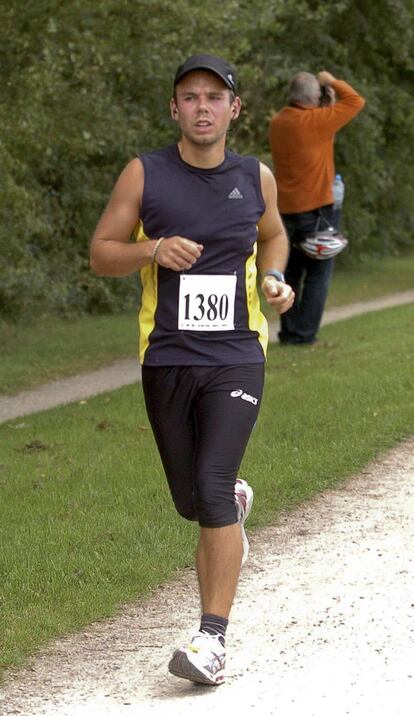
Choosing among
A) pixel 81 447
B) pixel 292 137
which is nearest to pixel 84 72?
pixel 292 137

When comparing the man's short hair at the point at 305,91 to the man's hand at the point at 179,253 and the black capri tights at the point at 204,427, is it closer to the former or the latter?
the black capri tights at the point at 204,427

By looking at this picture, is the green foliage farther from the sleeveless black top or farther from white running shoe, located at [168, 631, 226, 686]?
white running shoe, located at [168, 631, 226, 686]

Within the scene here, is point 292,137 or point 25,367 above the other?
point 292,137

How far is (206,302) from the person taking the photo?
5.25 m

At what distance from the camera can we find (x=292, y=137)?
13.1 m

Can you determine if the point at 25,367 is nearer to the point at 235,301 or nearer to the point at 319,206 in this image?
the point at 319,206

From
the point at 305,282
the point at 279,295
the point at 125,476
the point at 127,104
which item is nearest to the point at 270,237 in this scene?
the point at 279,295

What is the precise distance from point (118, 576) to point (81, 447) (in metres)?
3.16

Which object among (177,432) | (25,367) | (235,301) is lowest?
(25,367)

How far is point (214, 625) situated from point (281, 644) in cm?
44

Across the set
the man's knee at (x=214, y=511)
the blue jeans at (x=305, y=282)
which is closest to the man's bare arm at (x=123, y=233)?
the man's knee at (x=214, y=511)

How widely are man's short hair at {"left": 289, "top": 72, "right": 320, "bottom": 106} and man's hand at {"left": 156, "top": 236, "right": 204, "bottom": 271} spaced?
317 inches

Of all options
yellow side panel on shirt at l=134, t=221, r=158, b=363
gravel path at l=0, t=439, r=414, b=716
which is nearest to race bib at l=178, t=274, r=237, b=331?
yellow side panel on shirt at l=134, t=221, r=158, b=363

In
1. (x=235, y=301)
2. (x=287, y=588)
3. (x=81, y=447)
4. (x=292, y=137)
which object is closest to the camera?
(x=235, y=301)
